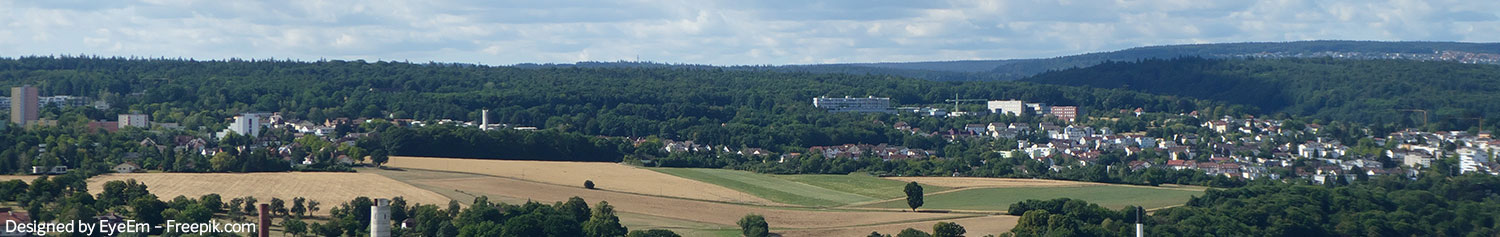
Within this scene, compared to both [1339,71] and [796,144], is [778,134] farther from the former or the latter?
[1339,71]

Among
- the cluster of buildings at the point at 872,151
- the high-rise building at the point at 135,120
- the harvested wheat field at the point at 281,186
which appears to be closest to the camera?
the harvested wheat field at the point at 281,186

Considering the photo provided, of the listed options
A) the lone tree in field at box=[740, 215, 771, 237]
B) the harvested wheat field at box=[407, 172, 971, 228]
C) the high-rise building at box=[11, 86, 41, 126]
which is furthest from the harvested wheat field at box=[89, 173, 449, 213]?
the high-rise building at box=[11, 86, 41, 126]

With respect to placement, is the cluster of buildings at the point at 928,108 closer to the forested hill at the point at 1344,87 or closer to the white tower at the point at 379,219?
the forested hill at the point at 1344,87

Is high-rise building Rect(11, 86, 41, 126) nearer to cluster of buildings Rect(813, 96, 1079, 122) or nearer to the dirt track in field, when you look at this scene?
the dirt track in field

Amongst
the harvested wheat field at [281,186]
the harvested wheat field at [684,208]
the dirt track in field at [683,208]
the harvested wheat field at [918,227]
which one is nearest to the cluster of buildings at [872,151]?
the harvested wheat field at [684,208]

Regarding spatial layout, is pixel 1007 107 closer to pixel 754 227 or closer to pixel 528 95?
pixel 528 95

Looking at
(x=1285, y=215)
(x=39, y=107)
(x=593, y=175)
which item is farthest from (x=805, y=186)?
(x=39, y=107)

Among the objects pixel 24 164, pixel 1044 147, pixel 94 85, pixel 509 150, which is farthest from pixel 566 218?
pixel 94 85
